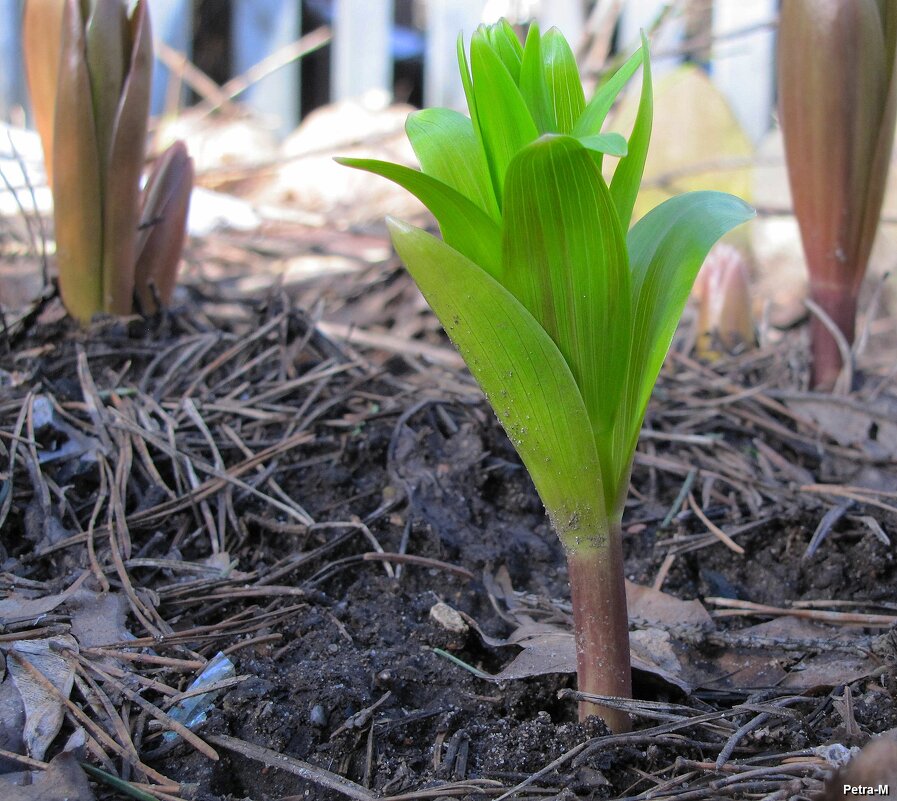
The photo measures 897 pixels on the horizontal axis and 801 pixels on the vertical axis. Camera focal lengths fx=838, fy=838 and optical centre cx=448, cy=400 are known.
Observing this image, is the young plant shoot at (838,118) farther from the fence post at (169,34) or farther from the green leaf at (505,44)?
the fence post at (169,34)

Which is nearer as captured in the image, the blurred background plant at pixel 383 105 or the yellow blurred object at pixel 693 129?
the blurred background plant at pixel 383 105

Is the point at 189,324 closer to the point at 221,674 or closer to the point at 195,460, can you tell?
the point at 195,460

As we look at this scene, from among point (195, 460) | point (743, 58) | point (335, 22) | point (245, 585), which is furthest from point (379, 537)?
point (335, 22)

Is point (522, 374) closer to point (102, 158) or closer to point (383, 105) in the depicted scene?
point (102, 158)

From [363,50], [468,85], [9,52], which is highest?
[363,50]

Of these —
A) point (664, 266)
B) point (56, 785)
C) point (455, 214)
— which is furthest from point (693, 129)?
point (56, 785)

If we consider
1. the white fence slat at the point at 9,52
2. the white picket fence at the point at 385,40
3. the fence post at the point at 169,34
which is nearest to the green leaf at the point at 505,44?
the white picket fence at the point at 385,40

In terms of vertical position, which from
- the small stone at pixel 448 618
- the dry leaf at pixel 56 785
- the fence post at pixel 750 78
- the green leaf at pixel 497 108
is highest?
the fence post at pixel 750 78
